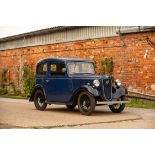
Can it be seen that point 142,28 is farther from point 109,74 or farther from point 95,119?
point 95,119

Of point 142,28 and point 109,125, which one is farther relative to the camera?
point 142,28

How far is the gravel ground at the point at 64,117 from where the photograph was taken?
774 cm

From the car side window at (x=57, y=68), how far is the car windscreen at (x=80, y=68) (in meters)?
0.18

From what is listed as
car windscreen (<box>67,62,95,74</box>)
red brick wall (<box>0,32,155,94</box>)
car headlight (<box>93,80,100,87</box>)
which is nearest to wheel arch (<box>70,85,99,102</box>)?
car headlight (<box>93,80,100,87</box>)

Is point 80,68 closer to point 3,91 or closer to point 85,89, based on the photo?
point 85,89

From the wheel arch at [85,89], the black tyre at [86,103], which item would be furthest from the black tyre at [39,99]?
the black tyre at [86,103]

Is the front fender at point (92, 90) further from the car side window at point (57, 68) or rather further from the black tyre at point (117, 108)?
the car side window at point (57, 68)

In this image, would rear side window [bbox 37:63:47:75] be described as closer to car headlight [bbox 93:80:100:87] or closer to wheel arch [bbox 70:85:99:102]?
wheel arch [bbox 70:85:99:102]

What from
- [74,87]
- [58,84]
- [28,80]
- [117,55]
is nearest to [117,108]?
[74,87]

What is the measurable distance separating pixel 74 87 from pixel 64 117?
131 cm

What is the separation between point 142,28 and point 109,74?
1.18m

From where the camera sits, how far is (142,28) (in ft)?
31.4

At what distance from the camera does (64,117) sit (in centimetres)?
848
